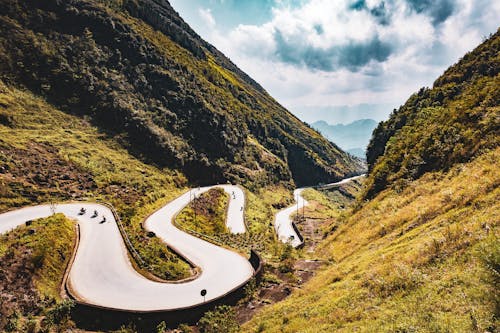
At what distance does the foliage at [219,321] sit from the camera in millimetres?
18672

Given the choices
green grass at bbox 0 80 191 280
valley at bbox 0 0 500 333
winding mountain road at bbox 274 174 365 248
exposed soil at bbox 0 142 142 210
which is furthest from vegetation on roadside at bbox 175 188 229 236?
Answer: winding mountain road at bbox 274 174 365 248

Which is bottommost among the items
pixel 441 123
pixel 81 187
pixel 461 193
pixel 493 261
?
pixel 81 187

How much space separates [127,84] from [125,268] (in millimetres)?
87532

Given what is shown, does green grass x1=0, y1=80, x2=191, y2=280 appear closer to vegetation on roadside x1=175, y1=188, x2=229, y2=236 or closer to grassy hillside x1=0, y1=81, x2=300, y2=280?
grassy hillside x1=0, y1=81, x2=300, y2=280

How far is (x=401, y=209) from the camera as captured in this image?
28.4 meters

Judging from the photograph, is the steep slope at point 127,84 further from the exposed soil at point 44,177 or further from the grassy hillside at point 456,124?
the grassy hillside at point 456,124

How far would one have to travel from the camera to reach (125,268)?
2823 centimetres

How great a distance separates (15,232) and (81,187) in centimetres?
2584

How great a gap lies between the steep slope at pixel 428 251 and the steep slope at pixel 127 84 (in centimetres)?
6964

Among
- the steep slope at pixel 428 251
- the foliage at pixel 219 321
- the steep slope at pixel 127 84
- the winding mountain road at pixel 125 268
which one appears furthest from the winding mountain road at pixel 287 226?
the foliage at pixel 219 321

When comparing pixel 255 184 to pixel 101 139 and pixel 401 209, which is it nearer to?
pixel 101 139

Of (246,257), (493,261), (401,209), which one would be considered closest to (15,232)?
(246,257)

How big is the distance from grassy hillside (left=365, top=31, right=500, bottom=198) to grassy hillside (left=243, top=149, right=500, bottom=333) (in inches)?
160

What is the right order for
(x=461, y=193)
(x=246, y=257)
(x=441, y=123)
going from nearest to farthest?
1. (x=461, y=193)
2. (x=246, y=257)
3. (x=441, y=123)
